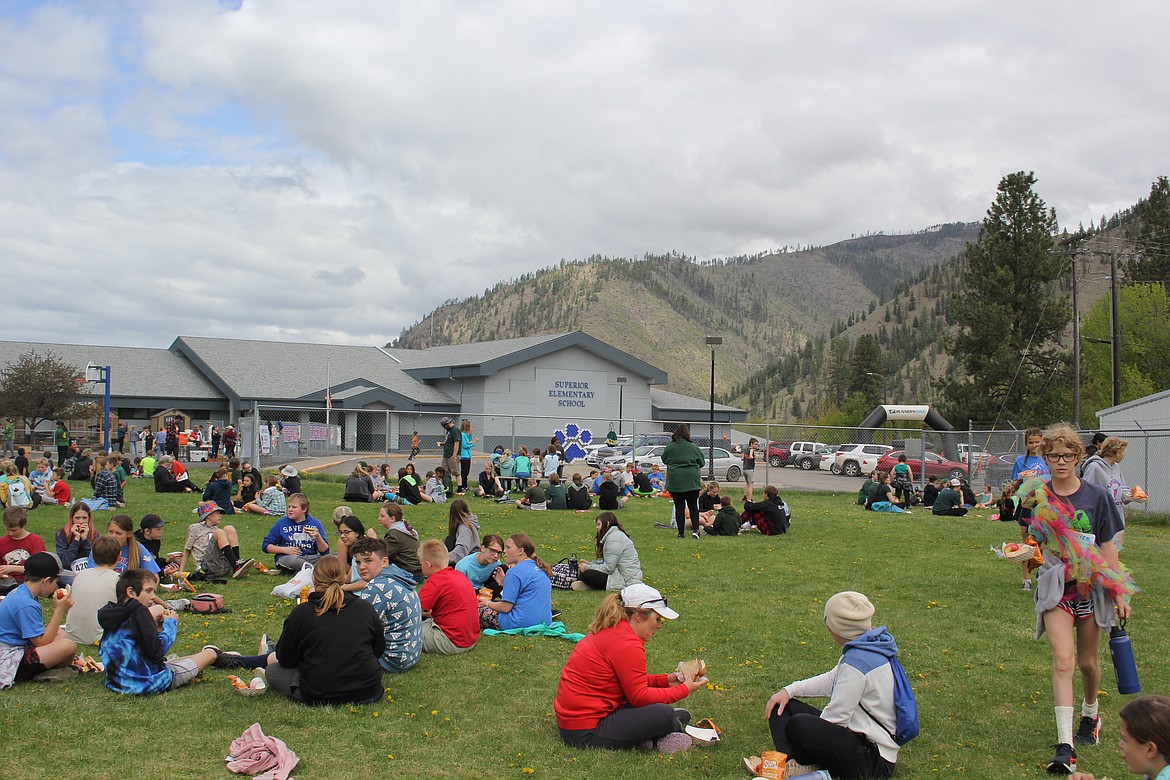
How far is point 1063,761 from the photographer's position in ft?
17.1

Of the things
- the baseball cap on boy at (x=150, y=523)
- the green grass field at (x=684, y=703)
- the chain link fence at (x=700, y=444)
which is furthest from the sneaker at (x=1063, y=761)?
the chain link fence at (x=700, y=444)

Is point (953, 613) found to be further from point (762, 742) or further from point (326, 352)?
point (326, 352)

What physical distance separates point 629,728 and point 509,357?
153ft

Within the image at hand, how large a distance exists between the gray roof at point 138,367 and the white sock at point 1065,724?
174 feet

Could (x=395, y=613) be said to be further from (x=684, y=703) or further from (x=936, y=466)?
(x=936, y=466)

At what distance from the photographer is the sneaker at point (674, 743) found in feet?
18.5

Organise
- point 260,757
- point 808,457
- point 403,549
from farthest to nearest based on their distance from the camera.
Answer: point 808,457, point 403,549, point 260,757

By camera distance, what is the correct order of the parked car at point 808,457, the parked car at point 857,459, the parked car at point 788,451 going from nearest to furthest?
1. the parked car at point 857,459
2. the parked car at point 788,451
3. the parked car at point 808,457

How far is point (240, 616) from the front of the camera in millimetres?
9391

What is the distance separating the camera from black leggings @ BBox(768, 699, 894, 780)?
16.3ft

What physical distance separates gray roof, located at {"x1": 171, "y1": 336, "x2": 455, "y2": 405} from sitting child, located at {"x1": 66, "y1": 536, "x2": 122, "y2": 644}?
42939mm

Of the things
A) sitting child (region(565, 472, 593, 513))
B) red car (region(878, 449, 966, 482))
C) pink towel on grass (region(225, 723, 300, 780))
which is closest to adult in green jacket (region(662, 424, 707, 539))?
sitting child (region(565, 472, 593, 513))

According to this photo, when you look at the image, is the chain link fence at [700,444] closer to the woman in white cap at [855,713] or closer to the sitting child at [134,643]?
the sitting child at [134,643]

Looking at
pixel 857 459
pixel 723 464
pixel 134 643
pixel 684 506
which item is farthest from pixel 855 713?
pixel 857 459
